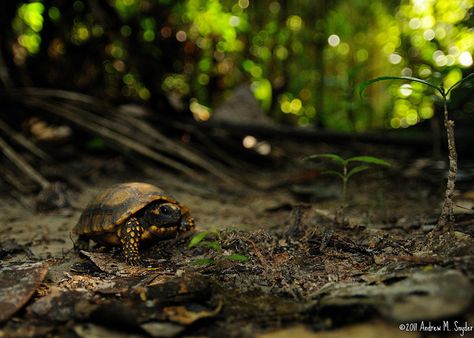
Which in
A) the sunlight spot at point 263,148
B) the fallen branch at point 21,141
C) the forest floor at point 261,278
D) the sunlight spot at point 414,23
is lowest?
the forest floor at point 261,278

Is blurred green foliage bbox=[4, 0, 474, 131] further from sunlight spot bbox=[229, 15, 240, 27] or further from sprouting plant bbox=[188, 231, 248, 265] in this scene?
sprouting plant bbox=[188, 231, 248, 265]

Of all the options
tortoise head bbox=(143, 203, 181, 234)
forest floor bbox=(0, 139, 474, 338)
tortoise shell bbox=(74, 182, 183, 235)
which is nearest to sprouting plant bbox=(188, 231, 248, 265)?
forest floor bbox=(0, 139, 474, 338)

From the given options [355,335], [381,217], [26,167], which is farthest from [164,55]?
[355,335]

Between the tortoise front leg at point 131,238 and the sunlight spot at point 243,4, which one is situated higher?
the sunlight spot at point 243,4

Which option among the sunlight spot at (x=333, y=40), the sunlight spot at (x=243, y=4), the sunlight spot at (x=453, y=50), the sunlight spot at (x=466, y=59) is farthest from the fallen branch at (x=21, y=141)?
the sunlight spot at (x=453, y=50)

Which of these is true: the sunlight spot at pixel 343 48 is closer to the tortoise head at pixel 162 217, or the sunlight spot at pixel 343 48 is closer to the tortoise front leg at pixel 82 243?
the tortoise head at pixel 162 217
